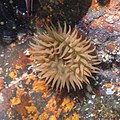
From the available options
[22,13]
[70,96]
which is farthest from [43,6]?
[70,96]

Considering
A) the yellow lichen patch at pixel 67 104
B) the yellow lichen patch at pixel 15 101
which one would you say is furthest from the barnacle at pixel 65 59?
the yellow lichen patch at pixel 15 101

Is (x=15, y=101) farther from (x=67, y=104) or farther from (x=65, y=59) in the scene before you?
(x=65, y=59)

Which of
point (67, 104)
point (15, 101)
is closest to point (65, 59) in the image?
point (67, 104)

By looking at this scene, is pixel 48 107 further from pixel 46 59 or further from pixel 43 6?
pixel 43 6

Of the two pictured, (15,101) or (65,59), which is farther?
(15,101)

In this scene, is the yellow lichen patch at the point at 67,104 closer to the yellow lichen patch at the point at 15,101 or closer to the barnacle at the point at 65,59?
the barnacle at the point at 65,59

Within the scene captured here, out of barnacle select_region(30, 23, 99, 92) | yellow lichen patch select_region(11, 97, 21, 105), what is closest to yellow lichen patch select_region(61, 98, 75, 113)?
barnacle select_region(30, 23, 99, 92)
